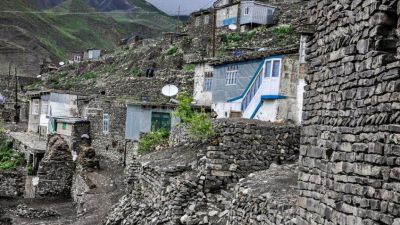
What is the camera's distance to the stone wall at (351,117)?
5.32 m

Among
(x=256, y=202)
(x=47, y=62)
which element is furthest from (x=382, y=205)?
(x=47, y=62)

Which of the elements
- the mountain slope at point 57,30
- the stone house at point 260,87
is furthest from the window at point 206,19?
the mountain slope at point 57,30

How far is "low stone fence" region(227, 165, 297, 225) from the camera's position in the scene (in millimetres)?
8312

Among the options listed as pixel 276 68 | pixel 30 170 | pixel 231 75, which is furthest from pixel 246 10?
pixel 276 68

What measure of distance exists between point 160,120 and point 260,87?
8191 millimetres

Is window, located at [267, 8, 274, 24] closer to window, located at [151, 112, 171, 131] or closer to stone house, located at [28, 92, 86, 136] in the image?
stone house, located at [28, 92, 86, 136]

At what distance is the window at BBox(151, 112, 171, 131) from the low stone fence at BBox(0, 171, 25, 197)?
9.46 m

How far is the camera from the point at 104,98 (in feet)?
112

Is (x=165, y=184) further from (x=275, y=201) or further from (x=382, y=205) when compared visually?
(x=382, y=205)

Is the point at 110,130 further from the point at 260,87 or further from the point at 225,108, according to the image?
the point at 260,87

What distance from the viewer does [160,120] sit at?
28641 mm

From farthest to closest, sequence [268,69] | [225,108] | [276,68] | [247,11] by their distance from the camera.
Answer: [247,11] → [225,108] → [268,69] → [276,68]

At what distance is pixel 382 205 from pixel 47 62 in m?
83.6

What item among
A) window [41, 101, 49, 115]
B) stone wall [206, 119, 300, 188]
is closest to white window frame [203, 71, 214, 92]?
window [41, 101, 49, 115]
